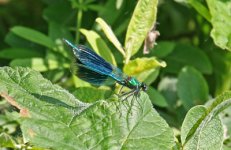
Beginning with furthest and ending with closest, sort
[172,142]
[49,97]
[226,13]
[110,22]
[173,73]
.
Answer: [173,73] → [110,22] → [226,13] → [49,97] → [172,142]

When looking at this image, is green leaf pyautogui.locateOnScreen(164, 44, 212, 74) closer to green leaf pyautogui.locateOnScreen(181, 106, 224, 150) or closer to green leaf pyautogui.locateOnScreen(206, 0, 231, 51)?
green leaf pyautogui.locateOnScreen(206, 0, 231, 51)

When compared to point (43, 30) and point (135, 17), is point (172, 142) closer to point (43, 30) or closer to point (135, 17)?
point (135, 17)

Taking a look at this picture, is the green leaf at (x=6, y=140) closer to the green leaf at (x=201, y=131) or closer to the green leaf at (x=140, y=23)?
the green leaf at (x=201, y=131)

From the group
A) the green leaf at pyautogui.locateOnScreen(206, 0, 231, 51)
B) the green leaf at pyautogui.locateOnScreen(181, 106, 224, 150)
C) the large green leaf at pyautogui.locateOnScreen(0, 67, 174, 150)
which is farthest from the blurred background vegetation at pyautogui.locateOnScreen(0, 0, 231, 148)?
the green leaf at pyautogui.locateOnScreen(181, 106, 224, 150)

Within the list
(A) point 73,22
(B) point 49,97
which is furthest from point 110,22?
(B) point 49,97

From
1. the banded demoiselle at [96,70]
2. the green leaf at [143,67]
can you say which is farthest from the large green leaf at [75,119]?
the green leaf at [143,67]

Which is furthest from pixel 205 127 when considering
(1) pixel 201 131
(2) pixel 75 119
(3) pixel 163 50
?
(3) pixel 163 50
